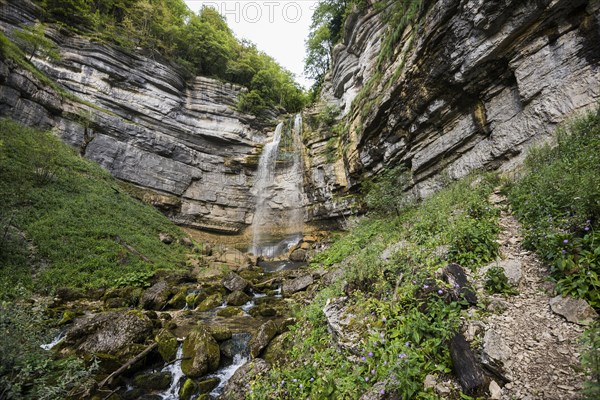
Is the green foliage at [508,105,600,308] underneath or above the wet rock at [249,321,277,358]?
above

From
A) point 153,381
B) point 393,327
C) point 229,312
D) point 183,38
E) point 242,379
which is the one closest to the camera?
point 393,327

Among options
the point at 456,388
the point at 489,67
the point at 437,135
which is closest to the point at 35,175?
the point at 456,388

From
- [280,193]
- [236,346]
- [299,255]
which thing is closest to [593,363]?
[236,346]

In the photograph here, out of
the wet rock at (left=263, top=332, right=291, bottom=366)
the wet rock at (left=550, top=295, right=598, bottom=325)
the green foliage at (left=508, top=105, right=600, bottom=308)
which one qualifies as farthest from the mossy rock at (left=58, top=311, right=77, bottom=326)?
the green foliage at (left=508, top=105, right=600, bottom=308)

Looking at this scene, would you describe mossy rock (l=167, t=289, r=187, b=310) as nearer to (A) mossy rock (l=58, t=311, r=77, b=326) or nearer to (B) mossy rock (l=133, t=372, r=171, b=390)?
(A) mossy rock (l=58, t=311, r=77, b=326)

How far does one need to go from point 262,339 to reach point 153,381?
218 centimetres

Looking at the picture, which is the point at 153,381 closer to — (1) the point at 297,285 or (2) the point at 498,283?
(1) the point at 297,285

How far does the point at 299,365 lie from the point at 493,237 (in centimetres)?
391

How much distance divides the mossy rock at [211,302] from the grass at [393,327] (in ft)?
14.6

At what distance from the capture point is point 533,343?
234 cm

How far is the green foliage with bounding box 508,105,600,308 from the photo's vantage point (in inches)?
103

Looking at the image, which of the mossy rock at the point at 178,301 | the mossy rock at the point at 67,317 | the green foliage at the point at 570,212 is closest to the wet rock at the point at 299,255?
the mossy rock at the point at 178,301

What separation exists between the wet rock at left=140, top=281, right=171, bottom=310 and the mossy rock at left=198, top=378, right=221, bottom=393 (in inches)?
188

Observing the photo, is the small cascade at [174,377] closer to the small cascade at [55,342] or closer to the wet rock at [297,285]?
the small cascade at [55,342]
